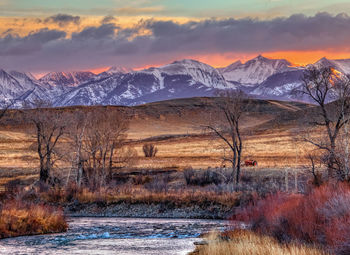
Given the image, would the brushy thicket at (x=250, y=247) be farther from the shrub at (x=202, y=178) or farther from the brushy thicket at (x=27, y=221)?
the shrub at (x=202, y=178)

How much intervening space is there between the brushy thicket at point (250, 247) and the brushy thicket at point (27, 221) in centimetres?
1118

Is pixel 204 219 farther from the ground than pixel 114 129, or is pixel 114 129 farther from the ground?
pixel 114 129

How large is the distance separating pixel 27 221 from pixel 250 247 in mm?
16605

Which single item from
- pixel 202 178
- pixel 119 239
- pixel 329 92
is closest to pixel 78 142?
pixel 202 178

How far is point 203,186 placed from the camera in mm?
49156

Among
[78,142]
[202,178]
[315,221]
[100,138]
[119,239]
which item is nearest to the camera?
[315,221]

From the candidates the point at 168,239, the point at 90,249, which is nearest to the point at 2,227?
the point at 90,249

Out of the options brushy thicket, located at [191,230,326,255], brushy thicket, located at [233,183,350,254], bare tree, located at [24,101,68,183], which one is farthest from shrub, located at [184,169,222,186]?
brushy thicket, located at [191,230,326,255]

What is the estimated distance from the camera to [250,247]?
59.8 ft

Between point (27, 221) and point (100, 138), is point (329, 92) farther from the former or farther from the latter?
point (27, 221)

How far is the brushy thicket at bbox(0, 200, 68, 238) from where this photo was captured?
2894cm

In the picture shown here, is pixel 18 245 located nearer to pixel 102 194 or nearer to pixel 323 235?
pixel 323 235

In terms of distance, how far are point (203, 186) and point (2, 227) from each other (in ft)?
79.1

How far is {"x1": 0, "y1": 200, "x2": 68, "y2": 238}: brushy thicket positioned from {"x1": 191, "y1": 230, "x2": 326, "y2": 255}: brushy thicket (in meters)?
11.2
